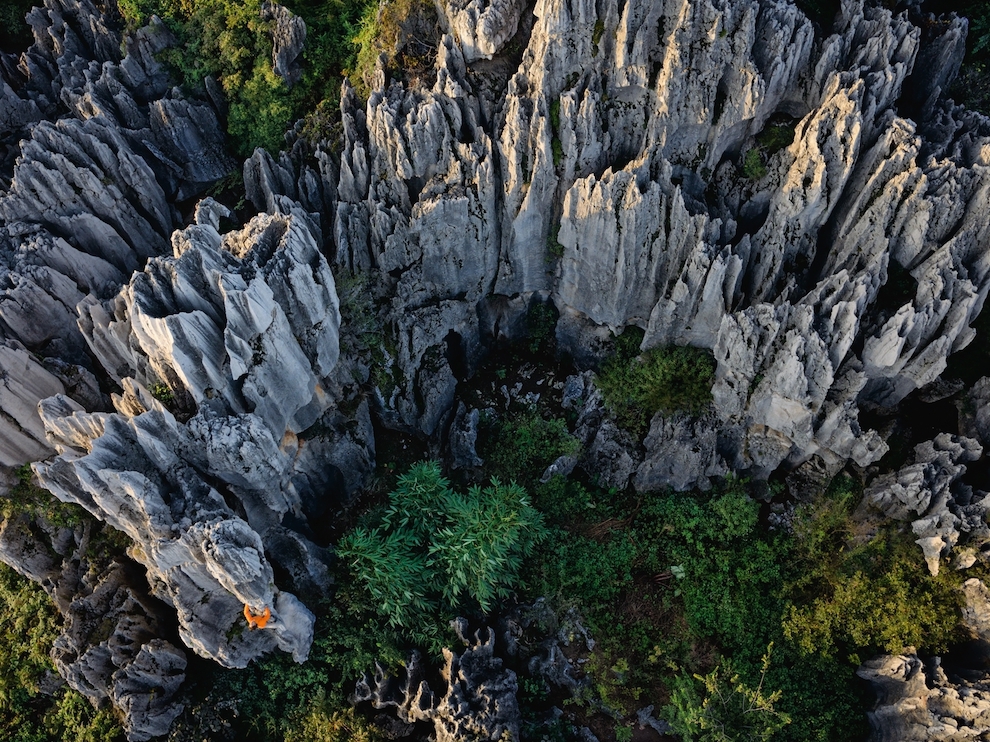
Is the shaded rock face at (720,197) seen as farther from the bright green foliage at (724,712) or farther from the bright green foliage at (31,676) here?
the bright green foliage at (31,676)

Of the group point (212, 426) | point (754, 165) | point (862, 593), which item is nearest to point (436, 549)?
point (212, 426)

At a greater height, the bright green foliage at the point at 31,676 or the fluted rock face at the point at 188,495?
the fluted rock face at the point at 188,495

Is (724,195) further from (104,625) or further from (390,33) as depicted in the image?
(104,625)

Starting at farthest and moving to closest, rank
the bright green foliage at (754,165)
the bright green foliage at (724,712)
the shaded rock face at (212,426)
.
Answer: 1. the bright green foliage at (754,165)
2. the bright green foliage at (724,712)
3. the shaded rock face at (212,426)

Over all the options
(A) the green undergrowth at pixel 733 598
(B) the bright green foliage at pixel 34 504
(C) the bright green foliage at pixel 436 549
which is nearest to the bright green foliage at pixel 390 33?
(C) the bright green foliage at pixel 436 549

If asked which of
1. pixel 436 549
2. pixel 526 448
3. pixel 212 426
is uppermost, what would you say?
pixel 212 426

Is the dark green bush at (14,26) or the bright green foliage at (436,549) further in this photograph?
the dark green bush at (14,26)

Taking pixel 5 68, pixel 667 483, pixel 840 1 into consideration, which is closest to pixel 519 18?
pixel 840 1
